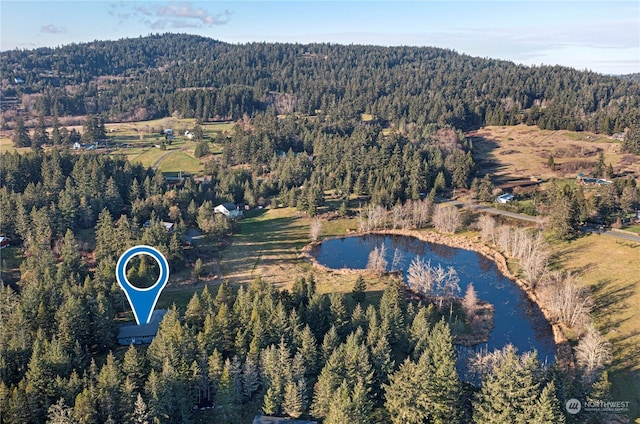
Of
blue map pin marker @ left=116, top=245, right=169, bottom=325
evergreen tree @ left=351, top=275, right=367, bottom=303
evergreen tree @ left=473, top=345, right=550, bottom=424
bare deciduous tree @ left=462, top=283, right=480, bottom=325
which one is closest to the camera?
blue map pin marker @ left=116, top=245, right=169, bottom=325

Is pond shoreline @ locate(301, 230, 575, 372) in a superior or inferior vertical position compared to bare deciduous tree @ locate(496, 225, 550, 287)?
inferior

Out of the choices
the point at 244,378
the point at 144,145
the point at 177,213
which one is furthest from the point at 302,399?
the point at 144,145

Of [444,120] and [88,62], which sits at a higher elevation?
[88,62]

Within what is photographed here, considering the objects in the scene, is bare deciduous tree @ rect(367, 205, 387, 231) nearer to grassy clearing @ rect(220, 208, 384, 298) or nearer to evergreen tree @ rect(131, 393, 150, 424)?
grassy clearing @ rect(220, 208, 384, 298)

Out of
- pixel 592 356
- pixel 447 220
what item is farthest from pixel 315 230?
pixel 592 356

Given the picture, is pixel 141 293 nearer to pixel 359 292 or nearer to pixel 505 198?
pixel 359 292

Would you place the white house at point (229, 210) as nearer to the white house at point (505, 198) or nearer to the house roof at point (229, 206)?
the house roof at point (229, 206)

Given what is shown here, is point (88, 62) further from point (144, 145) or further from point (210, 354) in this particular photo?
point (210, 354)

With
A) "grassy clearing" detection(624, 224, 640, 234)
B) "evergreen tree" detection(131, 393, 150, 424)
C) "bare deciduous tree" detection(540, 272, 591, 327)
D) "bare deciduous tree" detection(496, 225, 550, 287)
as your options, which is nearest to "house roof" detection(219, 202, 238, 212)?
"bare deciduous tree" detection(496, 225, 550, 287)
